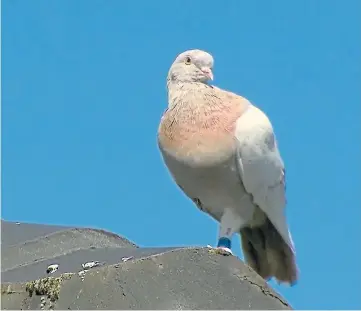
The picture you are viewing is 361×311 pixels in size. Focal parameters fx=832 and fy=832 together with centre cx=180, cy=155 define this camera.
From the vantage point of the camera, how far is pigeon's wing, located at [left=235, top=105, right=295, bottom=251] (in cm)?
619

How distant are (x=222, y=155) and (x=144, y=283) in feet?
7.43

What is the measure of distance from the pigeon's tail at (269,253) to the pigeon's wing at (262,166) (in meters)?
0.12

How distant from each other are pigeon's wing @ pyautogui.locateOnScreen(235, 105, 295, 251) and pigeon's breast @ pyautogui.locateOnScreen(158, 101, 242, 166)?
0.33ft

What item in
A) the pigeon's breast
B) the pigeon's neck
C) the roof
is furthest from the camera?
the pigeon's neck

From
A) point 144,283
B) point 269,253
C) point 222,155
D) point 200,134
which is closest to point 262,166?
point 222,155

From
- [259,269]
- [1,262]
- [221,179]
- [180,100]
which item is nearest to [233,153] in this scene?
[221,179]

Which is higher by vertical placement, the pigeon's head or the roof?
the pigeon's head

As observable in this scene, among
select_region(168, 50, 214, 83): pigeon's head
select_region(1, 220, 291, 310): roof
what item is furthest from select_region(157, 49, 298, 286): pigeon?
select_region(1, 220, 291, 310): roof

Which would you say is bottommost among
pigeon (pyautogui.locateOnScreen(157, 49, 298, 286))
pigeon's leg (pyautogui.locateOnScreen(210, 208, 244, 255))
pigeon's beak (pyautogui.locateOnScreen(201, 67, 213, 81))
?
pigeon's leg (pyautogui.locateOnScreen(210, 208, 244, 255))

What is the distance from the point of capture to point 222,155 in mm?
6039

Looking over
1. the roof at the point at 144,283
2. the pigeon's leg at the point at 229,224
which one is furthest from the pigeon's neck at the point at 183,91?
the roof at the point at 144,283

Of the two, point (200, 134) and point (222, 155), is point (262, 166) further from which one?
point (200, 134)

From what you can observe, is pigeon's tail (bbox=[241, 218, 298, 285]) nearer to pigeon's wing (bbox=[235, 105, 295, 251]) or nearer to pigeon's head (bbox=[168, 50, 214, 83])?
pigeon's wing (bbox=[235, 105, 295, 251])

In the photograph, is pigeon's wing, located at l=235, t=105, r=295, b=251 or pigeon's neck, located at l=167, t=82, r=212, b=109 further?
pigeon's neck, located at l=167, t=82, r=212, b=109
